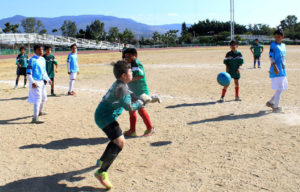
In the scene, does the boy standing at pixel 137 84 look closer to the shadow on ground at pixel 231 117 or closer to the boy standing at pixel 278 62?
the shadow on ground at pixel 231 117

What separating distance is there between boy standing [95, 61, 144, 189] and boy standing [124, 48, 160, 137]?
59.8 inches

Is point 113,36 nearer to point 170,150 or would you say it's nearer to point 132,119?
point 132,119

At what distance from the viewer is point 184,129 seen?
6203mm

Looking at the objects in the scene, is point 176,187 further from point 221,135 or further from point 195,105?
point 195,105

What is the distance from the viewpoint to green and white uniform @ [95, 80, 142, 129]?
362 centimetres

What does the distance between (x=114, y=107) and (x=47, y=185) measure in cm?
147

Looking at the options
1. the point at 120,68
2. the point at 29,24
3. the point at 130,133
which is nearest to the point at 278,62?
the point at 130,133

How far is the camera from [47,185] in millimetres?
3943

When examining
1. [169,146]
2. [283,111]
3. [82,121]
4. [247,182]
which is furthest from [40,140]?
[283,111]

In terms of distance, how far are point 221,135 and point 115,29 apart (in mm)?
104708

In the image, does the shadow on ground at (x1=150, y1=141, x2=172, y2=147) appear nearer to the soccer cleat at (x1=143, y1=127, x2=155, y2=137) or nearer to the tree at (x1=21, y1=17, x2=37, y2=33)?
the soccer cleat at (x1=143, y1=127, x2=155, y2=137)

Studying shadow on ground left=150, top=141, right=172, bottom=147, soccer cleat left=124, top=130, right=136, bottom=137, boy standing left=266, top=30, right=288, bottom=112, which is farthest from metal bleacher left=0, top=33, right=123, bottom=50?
shadow on ground left=150, top=141, right=172, bottom=147

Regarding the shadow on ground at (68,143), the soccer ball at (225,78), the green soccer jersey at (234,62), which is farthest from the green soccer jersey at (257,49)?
the shadow on ground at (68,143)

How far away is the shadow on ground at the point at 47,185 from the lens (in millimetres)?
3811
